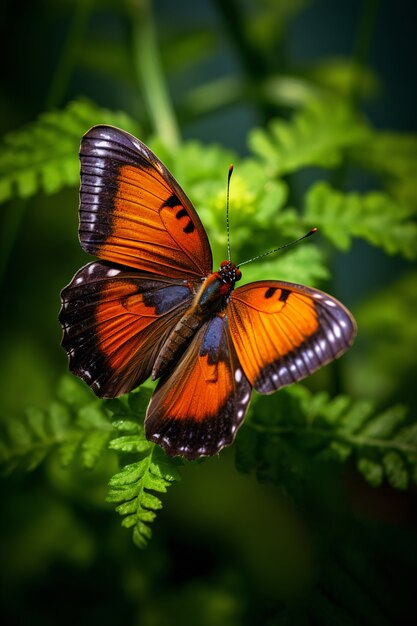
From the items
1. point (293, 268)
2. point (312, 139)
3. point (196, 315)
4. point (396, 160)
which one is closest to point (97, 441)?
point (196, 315)

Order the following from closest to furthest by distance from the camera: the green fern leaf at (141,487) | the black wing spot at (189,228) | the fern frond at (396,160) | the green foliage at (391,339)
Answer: the green fern leaf at (141,487) → the black wing spot at (189,228) → the fern frond at (396,160) → the green foliage at (391,339)

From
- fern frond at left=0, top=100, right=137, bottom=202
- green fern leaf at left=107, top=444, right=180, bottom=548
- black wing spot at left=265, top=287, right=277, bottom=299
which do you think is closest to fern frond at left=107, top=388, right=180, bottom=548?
green fern leaf at left=107, top=444, right=180, bottom=548

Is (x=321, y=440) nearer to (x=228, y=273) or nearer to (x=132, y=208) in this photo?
(x=228, y=273)

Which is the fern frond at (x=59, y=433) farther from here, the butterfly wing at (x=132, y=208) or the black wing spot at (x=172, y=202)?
Answer: the black wing spot at (x=172, y=202)

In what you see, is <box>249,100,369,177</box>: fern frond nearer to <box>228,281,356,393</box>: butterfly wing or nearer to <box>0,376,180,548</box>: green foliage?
<box>228,281,356,393</box>: butterfly wing

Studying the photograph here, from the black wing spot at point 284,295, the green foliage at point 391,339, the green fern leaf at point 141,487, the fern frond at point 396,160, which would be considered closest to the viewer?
the green fern leaf at point 141,487

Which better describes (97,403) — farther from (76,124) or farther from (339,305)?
(76,124)

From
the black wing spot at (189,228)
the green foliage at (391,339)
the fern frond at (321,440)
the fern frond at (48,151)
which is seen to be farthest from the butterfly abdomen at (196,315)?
the green foliage at (391,339)
